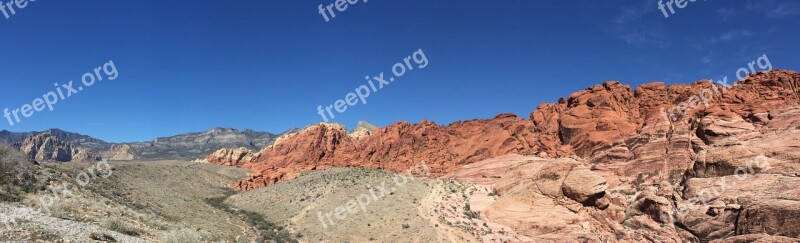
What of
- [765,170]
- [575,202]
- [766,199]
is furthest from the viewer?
[575,202]

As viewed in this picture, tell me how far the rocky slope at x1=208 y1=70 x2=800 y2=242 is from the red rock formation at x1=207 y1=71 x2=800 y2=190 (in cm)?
→ 15

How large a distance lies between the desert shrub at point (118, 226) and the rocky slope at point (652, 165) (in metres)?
21.3

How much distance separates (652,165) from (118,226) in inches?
1385

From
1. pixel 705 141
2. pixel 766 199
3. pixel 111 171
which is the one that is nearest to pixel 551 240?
pixel 766 199

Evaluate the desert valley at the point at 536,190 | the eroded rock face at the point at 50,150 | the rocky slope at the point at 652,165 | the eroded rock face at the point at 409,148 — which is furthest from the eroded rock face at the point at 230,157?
the rocky slope at the point at 652,165

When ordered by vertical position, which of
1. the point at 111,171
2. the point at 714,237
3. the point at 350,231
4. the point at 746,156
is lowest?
the point at 714,237

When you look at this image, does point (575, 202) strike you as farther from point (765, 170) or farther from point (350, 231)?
point (350, 231)

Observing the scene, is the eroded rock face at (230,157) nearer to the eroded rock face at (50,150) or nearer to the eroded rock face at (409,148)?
the eroded rock face at (409,148)

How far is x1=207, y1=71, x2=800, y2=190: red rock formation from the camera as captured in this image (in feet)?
119

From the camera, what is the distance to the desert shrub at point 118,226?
66.4 feet

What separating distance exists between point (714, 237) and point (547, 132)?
30.9m

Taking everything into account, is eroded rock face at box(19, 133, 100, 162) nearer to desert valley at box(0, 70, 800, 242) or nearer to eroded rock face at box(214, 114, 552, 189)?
eroded rock face at box(214, 114, 552, 189)

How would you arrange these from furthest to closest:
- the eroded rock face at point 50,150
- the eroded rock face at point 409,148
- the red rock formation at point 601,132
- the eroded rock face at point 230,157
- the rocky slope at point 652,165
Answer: the eroded rock face at point 50,150 < the eroded rock face at point 230,157 < the eroded rock face at point 409,148 < the red rock formation at point 601,132 < the rocky slope at point 652,165

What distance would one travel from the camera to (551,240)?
2692 cm
